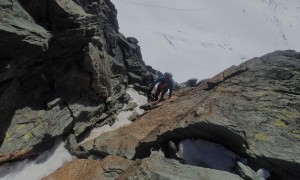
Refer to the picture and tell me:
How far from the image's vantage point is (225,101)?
51.2ft

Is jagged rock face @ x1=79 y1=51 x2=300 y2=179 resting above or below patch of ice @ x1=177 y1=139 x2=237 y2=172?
above

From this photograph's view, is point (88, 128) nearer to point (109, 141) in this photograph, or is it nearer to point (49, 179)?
point (109, 141)

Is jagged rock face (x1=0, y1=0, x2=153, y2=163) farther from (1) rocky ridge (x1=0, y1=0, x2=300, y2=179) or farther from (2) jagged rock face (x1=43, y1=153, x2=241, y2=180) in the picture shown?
(2) jagged rock face (x1=43, y1=153, x2=241, y2=180)

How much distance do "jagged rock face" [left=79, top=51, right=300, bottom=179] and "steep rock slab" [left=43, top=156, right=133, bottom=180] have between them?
0.96m

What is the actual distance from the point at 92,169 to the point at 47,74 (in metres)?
7.12

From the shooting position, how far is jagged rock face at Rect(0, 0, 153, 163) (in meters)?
15.3

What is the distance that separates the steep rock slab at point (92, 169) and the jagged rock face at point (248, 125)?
962mm

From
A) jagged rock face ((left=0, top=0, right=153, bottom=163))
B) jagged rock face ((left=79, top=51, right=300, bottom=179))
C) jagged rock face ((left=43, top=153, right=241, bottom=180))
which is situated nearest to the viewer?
jagged rock face ((left=43, top=153, right=241, bottom=180))

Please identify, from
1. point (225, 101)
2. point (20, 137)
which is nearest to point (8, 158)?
point (20, 137)

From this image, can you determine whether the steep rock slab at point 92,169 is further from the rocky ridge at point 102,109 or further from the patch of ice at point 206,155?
the patch of ice at point 206,155

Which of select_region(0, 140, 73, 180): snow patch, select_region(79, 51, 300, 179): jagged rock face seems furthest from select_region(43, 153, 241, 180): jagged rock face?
select_region(0, 140, 73, 180): snow patch

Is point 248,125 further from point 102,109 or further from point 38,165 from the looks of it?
point 102,109

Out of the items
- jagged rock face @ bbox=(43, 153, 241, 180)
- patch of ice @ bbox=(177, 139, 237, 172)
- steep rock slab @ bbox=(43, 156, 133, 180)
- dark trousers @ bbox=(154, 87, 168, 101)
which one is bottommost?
steep rock slab @ bbox=(43, 156, 133, 180)

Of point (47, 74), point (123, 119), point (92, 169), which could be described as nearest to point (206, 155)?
point (92, 169)
